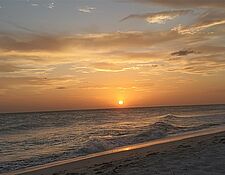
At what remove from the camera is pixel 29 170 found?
14.3 m

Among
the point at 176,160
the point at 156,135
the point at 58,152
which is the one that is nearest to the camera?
the point at 176,160

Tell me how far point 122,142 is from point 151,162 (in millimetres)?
10923

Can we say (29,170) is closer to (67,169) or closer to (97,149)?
(67,169)

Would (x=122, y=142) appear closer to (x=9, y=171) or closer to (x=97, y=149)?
(x=97, y=149)

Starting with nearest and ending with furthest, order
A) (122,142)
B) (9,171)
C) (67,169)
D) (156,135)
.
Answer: (67,169)
(9,171)
(122,142)
(156,135)

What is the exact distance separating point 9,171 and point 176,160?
7026 millimetres

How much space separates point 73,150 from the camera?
20.3m

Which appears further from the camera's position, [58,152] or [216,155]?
[58,152]

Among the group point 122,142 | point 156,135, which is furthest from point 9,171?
point 156,135

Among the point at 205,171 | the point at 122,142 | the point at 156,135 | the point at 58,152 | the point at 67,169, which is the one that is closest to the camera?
the point at 205,171

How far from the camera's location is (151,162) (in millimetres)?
12820

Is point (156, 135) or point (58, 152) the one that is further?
point (156, 135)

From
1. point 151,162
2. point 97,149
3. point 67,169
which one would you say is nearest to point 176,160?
point 151,162

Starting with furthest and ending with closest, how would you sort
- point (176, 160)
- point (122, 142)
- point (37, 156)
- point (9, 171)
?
point (122, 142) < point (37, 156) < point (9, 171) < point (176, 160)
